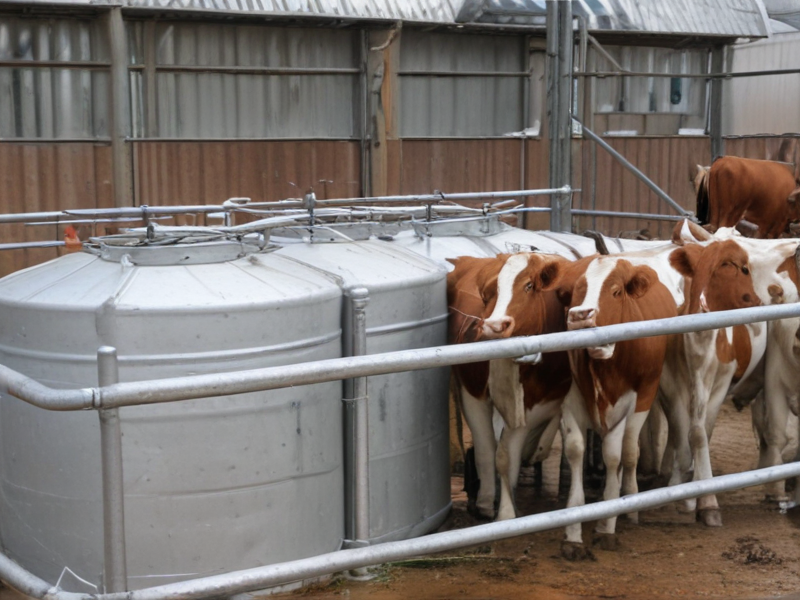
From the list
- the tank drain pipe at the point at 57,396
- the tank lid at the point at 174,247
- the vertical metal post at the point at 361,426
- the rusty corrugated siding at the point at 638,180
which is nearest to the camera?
the tank drain pipe at the point at 57,396

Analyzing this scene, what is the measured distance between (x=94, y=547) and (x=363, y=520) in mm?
1139

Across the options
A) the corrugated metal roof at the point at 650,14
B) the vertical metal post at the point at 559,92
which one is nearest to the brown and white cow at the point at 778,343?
the vertical metal post at the point at 559,92

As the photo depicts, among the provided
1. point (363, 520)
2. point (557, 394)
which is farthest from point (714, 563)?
point (363, 520)

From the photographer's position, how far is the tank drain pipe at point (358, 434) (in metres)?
4.46

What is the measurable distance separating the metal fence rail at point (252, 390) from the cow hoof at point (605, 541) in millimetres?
1891

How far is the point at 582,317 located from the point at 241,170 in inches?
416

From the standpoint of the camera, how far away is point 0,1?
13.1 m

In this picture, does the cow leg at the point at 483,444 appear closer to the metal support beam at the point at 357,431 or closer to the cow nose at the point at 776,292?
the metal support beam at the point at 357,431

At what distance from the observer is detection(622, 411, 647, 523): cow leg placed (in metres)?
5.98

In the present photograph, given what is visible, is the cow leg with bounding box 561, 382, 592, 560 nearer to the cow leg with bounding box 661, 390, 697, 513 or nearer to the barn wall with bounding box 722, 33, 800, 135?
the cow leg with bounding box 661, 390, 697, 513

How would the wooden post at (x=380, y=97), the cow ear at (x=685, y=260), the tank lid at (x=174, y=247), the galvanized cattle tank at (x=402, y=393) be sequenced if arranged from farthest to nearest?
the wooden post at (x=380, y=97), the cow ear at (x=685, y=260), the galvanized cattle tank at (x=402, y=393), the tank lid at (x=174, y=247)

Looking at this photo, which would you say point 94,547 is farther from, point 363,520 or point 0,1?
point 0,1

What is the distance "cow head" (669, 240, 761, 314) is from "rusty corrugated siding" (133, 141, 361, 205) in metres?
8.14

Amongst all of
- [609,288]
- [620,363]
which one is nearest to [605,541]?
[620,363]
